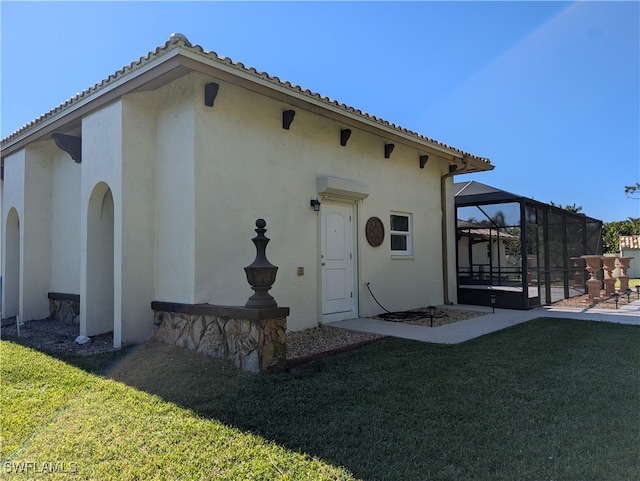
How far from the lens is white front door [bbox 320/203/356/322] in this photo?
750 centimetres

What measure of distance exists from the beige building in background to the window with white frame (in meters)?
0.04

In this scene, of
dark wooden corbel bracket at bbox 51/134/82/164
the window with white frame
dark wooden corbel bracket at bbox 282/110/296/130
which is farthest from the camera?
the window with white frame

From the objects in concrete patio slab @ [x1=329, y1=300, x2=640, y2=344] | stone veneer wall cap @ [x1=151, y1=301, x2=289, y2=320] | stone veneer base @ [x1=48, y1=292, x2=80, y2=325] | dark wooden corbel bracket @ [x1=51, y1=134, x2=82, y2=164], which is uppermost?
dark wooden corbel bracket @ [x1=51, y1=134, x2=82, y2=164]

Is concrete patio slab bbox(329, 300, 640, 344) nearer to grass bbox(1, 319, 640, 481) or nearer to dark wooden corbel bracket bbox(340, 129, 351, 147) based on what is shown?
grass bbox(1, 319, 640, 481)

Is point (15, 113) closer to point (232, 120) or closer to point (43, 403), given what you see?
point (232, 120)

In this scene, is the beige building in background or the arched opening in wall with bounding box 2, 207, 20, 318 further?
the arched opening in wall with bounding box 2, 207, 20, 318

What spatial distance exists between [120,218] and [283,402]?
12.5 ft

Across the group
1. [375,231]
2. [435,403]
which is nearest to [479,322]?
[375,231]

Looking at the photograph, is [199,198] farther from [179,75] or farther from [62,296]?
[62,296]

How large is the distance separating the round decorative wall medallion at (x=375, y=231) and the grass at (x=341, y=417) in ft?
11.4

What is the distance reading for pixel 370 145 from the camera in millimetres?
8531

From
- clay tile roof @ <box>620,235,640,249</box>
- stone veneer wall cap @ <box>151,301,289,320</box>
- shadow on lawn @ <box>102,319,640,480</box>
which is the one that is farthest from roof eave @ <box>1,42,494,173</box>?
clay tile roof @ <box>620,235,640,249</box>

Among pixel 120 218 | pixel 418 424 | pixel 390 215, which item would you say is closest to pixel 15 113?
pixel 120 218

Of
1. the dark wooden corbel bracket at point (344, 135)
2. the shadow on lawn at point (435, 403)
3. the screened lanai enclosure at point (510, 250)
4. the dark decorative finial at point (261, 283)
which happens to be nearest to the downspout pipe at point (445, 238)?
the screened lanai enclosure at point (510, 250)
